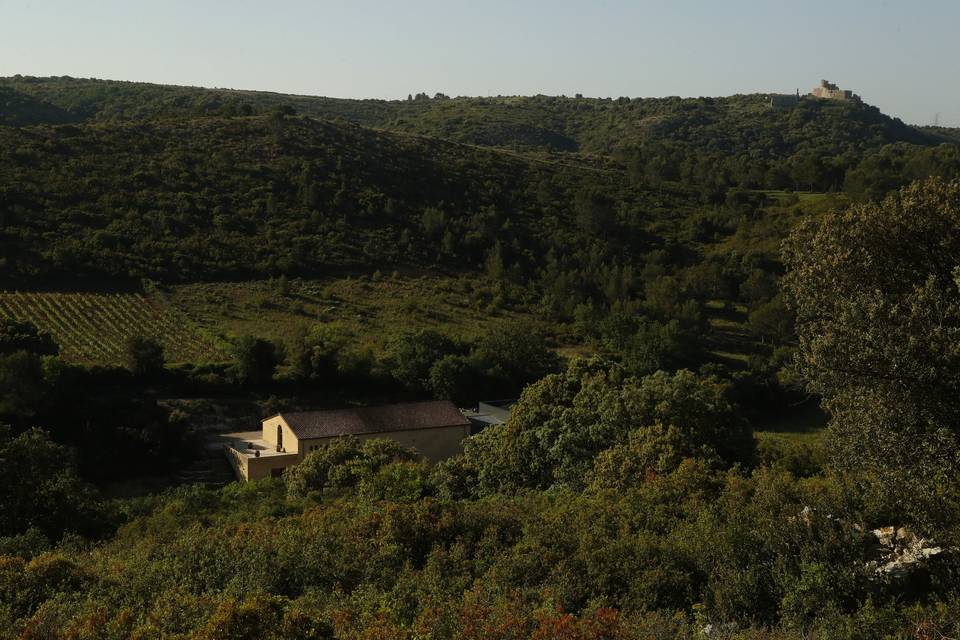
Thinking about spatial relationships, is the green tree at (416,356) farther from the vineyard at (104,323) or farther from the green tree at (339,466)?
the green tree at (339,466)

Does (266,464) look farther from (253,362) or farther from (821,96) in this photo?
(821,96)

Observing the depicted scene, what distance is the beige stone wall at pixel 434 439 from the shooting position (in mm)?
28516

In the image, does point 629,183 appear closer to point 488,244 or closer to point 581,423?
point 488,244

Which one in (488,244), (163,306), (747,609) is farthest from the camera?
(488,244)

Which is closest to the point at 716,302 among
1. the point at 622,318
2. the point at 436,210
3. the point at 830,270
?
the point at 622,318

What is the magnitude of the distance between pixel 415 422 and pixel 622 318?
2150cm

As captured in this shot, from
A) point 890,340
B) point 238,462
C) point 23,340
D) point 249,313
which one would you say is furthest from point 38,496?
point 249,313

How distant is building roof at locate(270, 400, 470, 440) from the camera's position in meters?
27.3

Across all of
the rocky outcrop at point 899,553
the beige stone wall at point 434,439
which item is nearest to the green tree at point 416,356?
the beige stone wall at point 434,439

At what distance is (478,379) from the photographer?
37.9m

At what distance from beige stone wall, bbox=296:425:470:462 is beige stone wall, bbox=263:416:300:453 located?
106 inches

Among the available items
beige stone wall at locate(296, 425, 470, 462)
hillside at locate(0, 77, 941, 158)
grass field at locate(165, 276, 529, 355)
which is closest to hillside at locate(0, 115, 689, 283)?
grass field at locate(165, 276, 529, 355)

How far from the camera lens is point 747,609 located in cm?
939

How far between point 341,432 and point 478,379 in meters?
11.7
